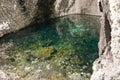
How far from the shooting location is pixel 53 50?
51.1ft

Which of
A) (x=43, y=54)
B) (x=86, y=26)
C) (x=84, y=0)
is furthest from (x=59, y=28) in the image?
(x=43, y=54)

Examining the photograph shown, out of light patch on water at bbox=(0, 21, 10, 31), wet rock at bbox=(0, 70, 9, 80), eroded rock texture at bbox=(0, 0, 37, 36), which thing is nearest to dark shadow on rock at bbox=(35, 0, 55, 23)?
eroded rock texture at bbox=(0, 0, 37, 36)

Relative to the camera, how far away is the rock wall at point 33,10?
20406mm

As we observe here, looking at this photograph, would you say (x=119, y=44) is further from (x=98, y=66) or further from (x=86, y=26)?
(x=86, y=26)

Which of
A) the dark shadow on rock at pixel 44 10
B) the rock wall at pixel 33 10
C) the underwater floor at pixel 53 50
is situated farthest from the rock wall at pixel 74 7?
the underwater floor at pixel 53 50

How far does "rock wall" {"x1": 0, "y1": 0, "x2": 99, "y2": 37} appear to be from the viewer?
2041 centimetres

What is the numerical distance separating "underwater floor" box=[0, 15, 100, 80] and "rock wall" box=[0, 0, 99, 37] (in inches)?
28.0

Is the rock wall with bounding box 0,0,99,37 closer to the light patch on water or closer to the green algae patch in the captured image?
the light patch on water

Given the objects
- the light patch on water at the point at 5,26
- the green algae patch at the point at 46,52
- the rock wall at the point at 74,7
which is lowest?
the green algae patch at the point at 46,52

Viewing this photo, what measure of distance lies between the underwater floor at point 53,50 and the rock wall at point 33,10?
71 centimetres

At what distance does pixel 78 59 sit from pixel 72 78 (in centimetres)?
228

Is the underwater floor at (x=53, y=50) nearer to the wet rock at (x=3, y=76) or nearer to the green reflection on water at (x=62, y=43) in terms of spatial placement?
the green reflection on water at (x=62, y=43)

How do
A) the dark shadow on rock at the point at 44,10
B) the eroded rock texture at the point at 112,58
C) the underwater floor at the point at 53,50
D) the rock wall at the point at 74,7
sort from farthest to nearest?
the rock wall at the point at 74,7 < the dark shadow on rock at the point at 44,10 < the underwater floor at the point at 53,50 < the eroded rock texture at the point at 112,58

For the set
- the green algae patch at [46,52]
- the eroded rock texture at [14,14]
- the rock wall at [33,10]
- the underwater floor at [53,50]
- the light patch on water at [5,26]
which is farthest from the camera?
the rock wall at [33,10]
